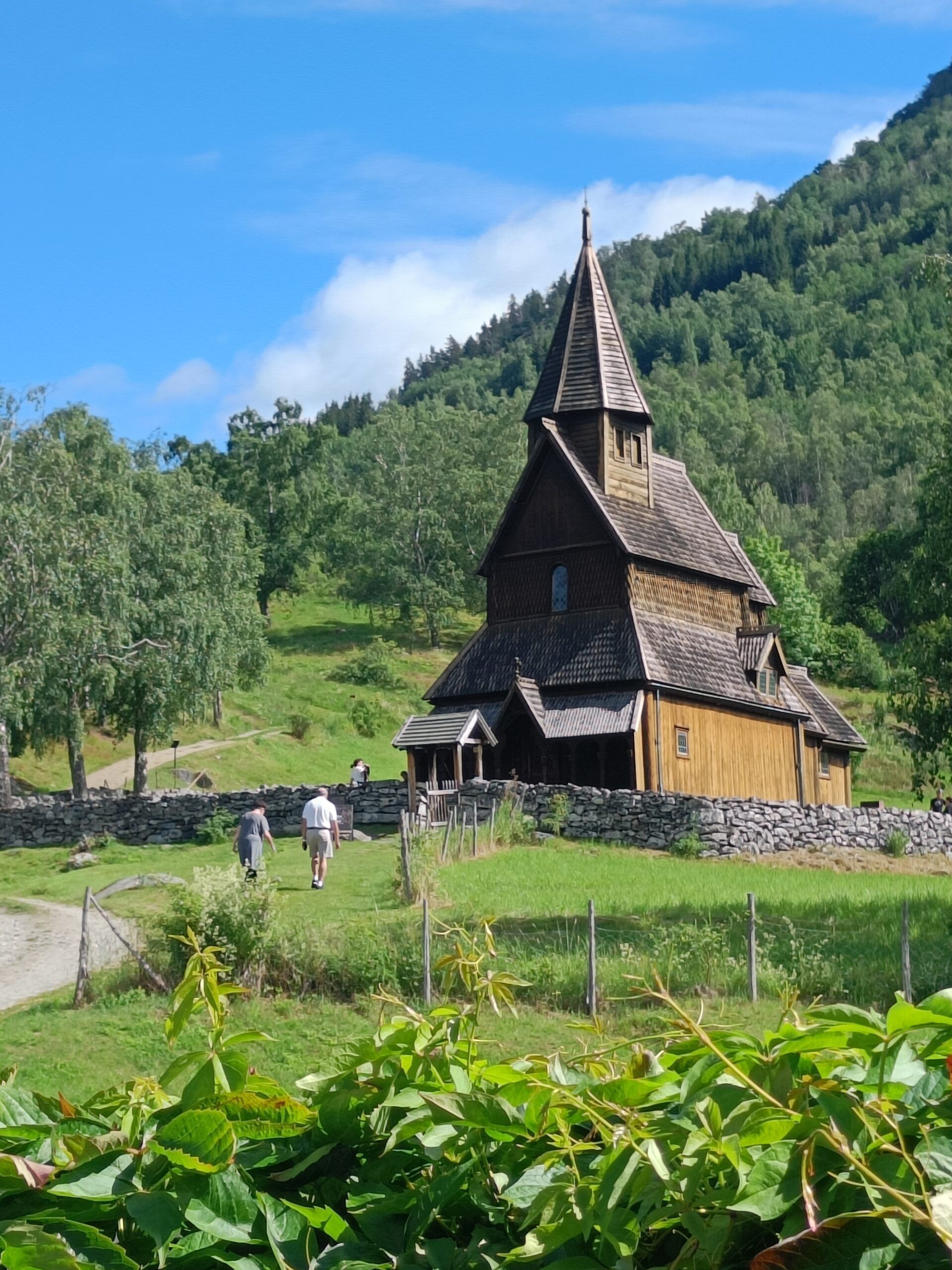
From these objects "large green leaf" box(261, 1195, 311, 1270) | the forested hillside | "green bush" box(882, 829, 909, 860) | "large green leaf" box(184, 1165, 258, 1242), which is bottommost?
"green bush" box(882, 829, 909, 860)

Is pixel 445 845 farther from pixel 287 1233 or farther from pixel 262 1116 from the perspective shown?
pixel 287 1233

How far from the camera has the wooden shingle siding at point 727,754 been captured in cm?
3750

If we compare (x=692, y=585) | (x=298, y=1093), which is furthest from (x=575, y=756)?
(x=298, y=1093)

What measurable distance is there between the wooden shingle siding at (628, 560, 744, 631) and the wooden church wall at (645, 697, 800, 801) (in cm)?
287

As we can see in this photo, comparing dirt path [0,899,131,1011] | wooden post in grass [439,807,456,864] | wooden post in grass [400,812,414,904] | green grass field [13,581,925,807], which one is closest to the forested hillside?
green grass field [13,581,925,807]

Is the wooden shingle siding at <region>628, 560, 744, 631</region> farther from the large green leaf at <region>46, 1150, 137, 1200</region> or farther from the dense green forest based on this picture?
the large green leaf at <region>46, 1150, 137, 1200</region>

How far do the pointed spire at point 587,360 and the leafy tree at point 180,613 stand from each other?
13001 millimetres

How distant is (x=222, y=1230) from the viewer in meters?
2.69

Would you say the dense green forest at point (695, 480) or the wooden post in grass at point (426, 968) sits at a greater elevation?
the dense green forest at point (695, 480)

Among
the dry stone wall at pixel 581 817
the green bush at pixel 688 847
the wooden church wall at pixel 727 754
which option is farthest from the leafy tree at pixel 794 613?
the green bush at pixel 688 847

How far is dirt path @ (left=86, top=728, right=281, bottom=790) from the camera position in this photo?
174 ft

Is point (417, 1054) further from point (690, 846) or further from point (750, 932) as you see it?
point (690, 846)

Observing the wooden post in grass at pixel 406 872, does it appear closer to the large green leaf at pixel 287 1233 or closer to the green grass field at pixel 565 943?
the green grass field at pixel 565 943

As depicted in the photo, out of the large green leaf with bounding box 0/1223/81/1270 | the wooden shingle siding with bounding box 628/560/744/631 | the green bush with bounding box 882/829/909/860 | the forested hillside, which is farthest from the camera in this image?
the forested hillside
